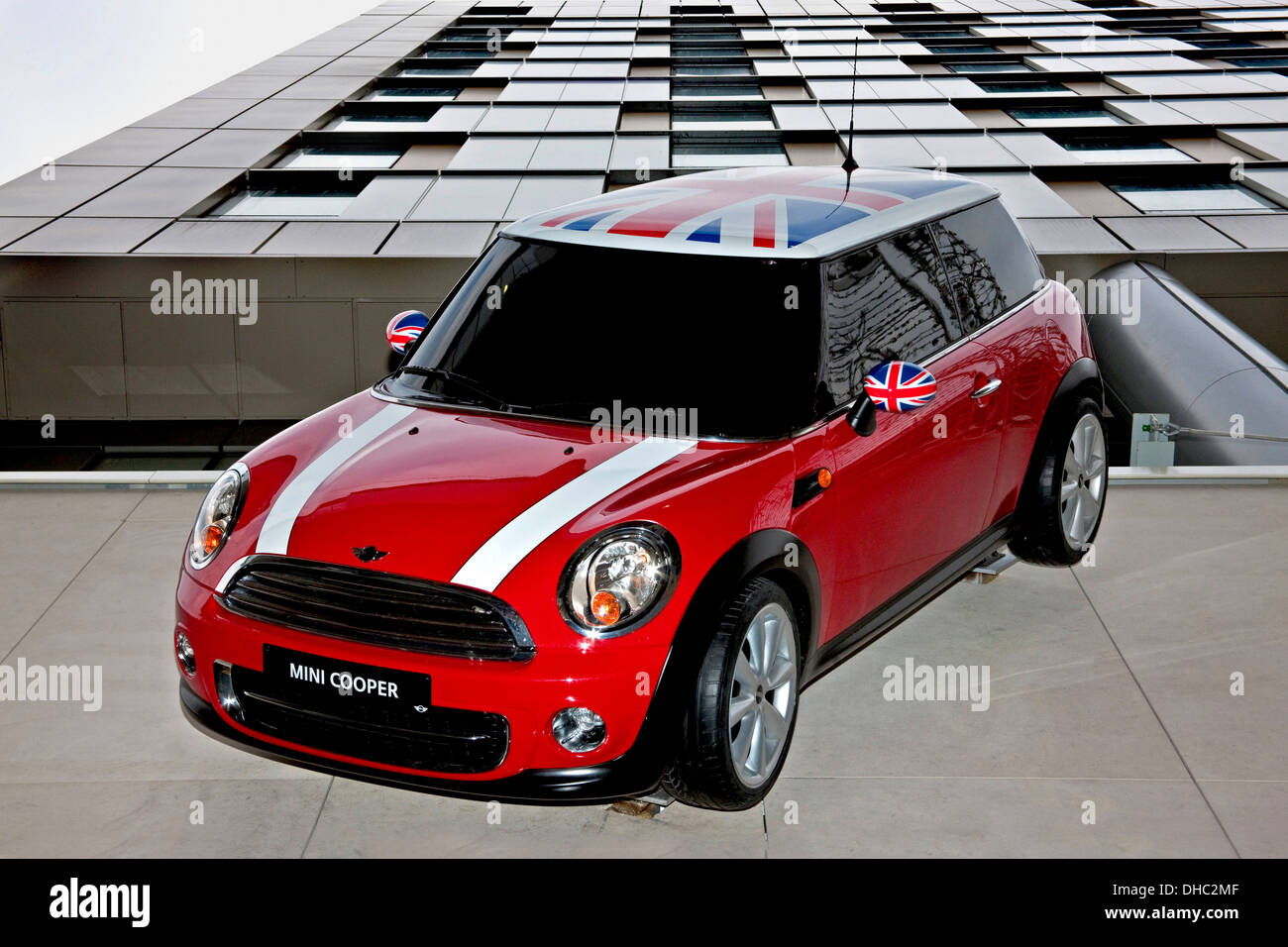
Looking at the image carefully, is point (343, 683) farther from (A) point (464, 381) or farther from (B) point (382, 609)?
(A) point (464, 381)

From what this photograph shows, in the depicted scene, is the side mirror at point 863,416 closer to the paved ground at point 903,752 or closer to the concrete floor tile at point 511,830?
the paved ground at point 903,752

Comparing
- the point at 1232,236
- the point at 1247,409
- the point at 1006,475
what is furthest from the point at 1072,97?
the point at 1006,475

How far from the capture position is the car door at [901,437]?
4.15m

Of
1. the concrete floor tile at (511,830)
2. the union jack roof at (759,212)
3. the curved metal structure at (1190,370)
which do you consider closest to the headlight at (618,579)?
the concrete floor tile at (511,830)

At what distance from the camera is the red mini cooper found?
3.46 metres

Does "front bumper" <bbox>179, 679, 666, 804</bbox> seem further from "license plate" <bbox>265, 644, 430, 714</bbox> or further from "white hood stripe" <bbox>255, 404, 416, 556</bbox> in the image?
"white hood stripe" <bbox>255, 404, 416, 556</bbox>

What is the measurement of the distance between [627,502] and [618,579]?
9.0 inches

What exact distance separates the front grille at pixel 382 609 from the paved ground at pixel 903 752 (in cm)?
67

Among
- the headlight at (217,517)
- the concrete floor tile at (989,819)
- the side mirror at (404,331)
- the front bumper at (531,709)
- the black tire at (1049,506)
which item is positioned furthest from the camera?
the black tire at (1049,506)

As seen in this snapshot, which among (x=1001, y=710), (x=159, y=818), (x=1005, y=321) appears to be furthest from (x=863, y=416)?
(x=159, y=818)

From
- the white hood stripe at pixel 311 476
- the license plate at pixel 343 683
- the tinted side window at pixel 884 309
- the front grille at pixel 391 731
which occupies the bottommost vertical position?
the front grille at pixel 391 731

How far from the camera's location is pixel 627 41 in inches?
1101

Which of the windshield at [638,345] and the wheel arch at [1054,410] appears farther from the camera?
the wheel arch at [1054,410]
